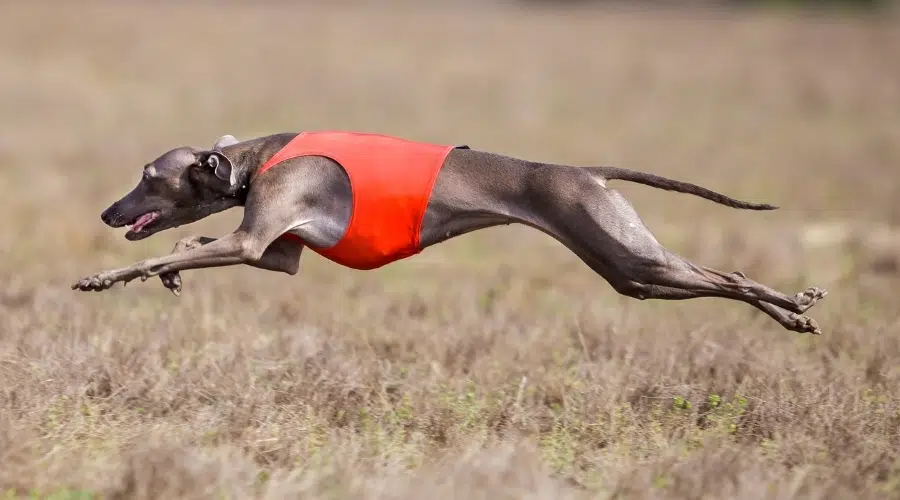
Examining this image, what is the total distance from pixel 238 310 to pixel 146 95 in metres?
16.0

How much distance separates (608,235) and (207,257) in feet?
7.48

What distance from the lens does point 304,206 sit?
6742mm

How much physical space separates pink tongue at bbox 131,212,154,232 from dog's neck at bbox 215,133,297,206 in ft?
1.76

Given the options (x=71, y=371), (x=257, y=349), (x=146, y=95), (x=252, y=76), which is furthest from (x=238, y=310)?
(x=252, y=76)

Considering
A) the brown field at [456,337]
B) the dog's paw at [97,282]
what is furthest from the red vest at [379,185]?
the dog's paw at [97,282]

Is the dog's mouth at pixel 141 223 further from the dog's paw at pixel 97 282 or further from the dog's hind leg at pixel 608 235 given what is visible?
the dog's hind leg at pixel 608 235

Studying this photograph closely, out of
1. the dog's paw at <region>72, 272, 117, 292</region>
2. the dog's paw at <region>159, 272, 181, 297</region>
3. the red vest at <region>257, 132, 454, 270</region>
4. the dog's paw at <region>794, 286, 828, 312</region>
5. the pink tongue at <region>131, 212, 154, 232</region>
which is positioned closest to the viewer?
the dog's paw at <region>72, 272, 117, 292</region>

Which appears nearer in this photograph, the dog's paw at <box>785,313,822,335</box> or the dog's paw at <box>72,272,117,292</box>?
the dog's paw at <box>72,272,117,292</box>

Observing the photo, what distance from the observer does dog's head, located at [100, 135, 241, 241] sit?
6914 mm

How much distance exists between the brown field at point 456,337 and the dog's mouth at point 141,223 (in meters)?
0.77

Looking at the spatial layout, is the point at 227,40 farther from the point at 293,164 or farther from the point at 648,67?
the point at 293,164

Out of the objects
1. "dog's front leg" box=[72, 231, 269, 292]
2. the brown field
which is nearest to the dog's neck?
"dog's front leg" box=[72, 231, 269, 292]

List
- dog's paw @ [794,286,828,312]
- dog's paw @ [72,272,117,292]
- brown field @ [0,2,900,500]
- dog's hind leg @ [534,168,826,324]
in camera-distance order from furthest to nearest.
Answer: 1. dog's paw @ [794,286,828,312]
2. dog's hind leg @ [534,168,826,324]
3. dog's paw @ [72,272,117,292]
4. brown field @ [0,2,900,500]

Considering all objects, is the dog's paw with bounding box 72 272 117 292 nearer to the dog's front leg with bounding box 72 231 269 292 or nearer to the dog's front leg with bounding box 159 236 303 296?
the dog's front leg with bounding box 72 231 269 292
